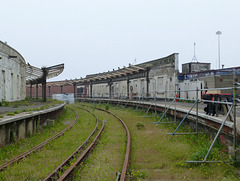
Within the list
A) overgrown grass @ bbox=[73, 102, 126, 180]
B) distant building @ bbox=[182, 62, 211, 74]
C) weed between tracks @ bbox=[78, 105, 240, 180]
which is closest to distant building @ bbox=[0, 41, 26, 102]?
overgrown grass @ bbox=[73, 102, 126, 180]

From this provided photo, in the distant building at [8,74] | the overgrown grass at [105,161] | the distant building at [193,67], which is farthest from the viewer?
the distant building at [193,67]

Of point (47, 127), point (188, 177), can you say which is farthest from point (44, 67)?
point (188, 177)

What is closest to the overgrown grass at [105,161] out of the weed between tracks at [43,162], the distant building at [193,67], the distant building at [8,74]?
the weed between tracks at [43,162]

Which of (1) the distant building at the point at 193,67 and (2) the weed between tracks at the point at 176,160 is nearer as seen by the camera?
(2) the weed between tracks at the point at 176,160

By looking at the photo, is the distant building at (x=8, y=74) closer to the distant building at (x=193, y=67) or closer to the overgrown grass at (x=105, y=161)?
the overgrown grass at (x=105, y=161)

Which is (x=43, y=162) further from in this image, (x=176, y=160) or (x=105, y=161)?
(x=176, y=160)

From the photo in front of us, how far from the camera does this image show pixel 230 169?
478cm

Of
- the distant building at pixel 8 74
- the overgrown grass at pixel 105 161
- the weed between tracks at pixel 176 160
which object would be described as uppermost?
the distant building at pixel 8 74

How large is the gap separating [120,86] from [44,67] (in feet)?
44.4

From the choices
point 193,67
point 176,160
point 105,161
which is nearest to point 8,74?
point 105,161

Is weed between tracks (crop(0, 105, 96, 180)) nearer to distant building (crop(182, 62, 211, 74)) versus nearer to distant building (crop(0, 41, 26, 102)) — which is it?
distant building (crop(0, 41, 26, 102))

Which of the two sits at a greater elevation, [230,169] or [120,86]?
[120,86]

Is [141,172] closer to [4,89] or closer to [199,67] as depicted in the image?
[4,89]

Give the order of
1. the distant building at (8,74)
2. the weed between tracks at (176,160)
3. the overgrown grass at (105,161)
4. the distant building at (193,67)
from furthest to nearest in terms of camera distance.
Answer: the distant building at (193,67), the distant building at (8,74), the overgrown grass at (105,161), the weed between tracks at (176,160)
